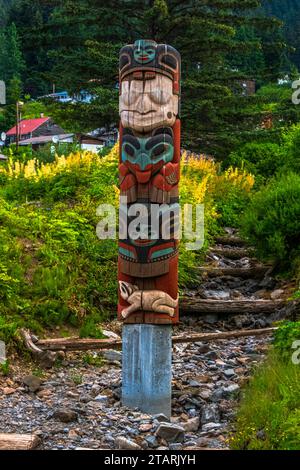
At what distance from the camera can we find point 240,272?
9914mm

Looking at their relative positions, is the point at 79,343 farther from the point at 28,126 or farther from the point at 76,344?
the point at 28,126

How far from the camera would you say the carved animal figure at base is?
18.3 ft

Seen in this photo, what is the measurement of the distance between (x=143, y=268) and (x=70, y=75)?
42.4 ft

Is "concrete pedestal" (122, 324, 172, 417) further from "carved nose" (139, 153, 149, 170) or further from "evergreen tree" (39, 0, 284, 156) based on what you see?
"evergreen tree" (39, 0, 284, 156)

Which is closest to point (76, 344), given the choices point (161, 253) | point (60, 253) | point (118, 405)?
point (118, 405)

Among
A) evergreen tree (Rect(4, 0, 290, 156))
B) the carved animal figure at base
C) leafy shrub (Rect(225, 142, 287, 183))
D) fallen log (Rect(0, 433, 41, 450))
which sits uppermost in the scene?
evergreen tree (Rect(4, 0, 290, 156))

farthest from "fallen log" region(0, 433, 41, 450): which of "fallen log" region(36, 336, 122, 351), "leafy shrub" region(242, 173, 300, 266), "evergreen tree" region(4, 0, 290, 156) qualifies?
"evergreen tree" region(4, 0, 290, 156)

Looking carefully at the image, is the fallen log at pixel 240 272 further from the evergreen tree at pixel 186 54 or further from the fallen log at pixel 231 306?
the evergreen tree at pixel 186 54

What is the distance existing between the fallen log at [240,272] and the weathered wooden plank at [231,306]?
1.31m

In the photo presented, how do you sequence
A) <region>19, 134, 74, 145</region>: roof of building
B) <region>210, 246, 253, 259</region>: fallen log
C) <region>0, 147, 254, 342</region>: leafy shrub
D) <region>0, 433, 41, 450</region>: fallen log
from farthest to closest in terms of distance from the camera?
<region>19, 134, 74, 145</region>: roof of building < <region>210, 246, 253, 259</region>: fallen log < <region>0, 147, 254, 342</region>: leafy shrub < <region>0, 433, 41, 450</region>: fallen log

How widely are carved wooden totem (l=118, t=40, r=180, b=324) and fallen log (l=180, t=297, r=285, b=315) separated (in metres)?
2.61

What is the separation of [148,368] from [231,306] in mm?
2903

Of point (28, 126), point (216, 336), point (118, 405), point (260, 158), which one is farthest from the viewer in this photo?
point (28, 126)

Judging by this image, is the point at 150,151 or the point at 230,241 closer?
the point at 150,151
